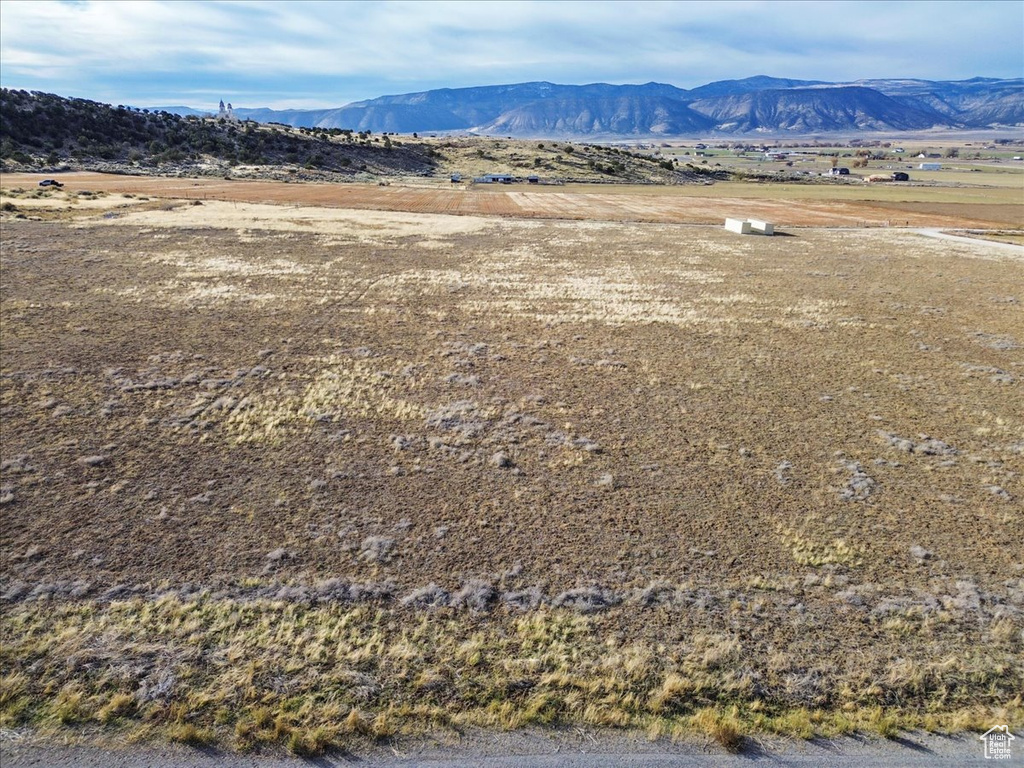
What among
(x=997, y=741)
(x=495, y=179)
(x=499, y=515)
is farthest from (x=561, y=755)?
(x=495, y=179)

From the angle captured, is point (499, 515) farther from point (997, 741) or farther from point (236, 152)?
point (236, 152)

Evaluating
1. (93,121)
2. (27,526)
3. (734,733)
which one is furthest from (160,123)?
(734,733)

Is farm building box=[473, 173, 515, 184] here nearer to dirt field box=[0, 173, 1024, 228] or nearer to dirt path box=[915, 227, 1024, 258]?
dirt field box=[0, 173, 1024, 228]

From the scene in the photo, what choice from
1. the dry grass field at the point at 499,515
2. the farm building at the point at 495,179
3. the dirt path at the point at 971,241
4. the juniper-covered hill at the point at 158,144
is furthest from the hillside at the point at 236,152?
the dry grass field at the point at 499,515

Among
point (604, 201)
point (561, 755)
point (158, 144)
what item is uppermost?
point (158, 144)

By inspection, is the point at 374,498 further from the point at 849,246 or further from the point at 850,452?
the point at 849,246

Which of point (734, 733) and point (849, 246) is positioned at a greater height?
point (849, 246)
